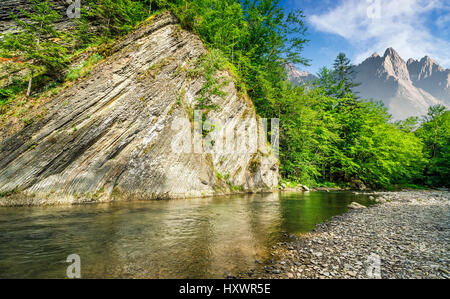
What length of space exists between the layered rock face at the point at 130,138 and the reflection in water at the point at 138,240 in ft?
7.96

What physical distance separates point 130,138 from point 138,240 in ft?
31.4

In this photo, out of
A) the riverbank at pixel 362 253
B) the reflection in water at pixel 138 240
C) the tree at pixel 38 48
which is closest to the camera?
the riverbank at pixel 362 253

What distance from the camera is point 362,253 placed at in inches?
203

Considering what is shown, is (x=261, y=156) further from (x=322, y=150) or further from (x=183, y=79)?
(x=322, y=150)

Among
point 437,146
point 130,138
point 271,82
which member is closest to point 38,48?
point 130,138

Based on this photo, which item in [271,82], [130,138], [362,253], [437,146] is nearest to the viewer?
[362,253]

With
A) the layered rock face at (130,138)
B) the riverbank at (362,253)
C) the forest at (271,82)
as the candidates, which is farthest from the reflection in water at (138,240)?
the forest at (271,82)

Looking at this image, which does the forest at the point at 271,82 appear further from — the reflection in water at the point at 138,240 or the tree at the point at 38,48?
the reflection in water at the point at 138,240

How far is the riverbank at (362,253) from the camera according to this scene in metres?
4.18

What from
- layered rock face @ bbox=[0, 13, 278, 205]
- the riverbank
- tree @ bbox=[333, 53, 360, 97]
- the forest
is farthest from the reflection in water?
tree @ bbox=[333, 53, 360, 97]

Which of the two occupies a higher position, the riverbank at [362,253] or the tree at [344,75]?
the tree at [344,75]

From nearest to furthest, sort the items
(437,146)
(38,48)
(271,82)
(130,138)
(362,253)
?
(362,253), (38,48), (130,138), (271,82), (437,146)

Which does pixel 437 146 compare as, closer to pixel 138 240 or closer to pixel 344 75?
pixel 344 75

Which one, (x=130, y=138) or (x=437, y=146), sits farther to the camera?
(x=437, y=146)
